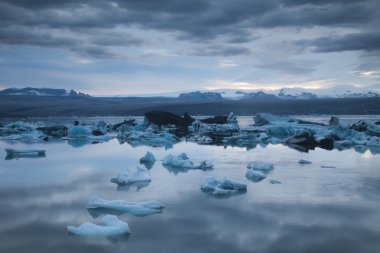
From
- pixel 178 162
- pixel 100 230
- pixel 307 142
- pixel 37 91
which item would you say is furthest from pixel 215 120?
pixel 37 91

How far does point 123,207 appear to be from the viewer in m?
5.29

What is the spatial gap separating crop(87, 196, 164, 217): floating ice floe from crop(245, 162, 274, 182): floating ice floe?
2.86m

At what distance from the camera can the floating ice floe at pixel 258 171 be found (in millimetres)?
7941

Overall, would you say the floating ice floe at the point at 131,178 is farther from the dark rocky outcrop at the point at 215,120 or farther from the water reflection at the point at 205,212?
the dark rocky outcrop at the point at 215,120

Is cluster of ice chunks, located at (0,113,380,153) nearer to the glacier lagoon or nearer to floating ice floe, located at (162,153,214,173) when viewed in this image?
floating ice floe, located at (162,153,214,173)

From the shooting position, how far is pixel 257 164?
8.95 m

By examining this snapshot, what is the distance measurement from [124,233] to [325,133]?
16532mm

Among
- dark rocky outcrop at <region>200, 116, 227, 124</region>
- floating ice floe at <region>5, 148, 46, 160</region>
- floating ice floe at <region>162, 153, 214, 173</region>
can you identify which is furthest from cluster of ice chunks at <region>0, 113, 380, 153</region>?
dark rocky outcrop at <region>200, 116, 227, 124</region>

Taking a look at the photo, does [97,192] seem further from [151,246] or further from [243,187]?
[151,246]

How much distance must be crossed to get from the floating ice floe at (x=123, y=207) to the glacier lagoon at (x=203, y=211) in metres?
0.11

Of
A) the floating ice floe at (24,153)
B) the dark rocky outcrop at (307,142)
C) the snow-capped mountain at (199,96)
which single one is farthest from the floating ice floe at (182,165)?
the snow-capped mountain at (199,96)

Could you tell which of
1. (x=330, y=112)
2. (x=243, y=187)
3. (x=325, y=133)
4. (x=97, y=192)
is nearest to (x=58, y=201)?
(x=97, y=192)

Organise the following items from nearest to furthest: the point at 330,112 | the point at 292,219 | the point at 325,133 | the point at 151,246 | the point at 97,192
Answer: the point at 151,246 → the point at 292,219 → the point at 97,192 → the point at 325,133 → the point at 330,112

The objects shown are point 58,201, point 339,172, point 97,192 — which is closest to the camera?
point 58,201
